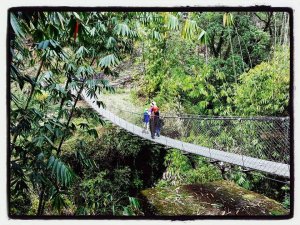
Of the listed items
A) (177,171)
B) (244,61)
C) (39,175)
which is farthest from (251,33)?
(39,175)

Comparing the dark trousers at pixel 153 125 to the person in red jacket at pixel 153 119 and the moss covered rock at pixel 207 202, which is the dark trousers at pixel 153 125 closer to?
the person in red jacket at pixel 153 119

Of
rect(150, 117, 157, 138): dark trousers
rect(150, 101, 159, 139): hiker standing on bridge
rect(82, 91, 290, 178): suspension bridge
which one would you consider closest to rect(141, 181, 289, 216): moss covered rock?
rect(82, 91, 290, 178): suspension bridge

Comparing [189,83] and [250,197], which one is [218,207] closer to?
[250,197]

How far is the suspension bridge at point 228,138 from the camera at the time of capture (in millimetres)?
3757

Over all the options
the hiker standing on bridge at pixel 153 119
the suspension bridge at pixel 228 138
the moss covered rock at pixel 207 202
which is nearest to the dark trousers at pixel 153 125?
the hiker standing on bridge at pixel 153 119

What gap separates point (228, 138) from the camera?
523 cm

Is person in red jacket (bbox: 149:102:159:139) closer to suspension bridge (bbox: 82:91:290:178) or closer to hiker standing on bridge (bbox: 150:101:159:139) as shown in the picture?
hiker standing on bridge (bbox: 150:101:159:139)

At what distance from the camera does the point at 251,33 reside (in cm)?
630

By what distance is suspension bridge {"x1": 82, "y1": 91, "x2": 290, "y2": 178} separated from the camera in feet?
12.3

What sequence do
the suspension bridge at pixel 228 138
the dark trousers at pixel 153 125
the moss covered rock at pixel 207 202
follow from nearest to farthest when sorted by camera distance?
the moss covered rock at pixel 207 202 → the suspension bridge at pixel 228 138 → the dark trousers at pixel 153 125

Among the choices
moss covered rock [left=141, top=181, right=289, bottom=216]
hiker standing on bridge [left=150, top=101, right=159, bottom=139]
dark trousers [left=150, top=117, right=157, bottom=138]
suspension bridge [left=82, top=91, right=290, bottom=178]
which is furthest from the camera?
dark trousers [left=150, top=117, right=157, bottom=138]

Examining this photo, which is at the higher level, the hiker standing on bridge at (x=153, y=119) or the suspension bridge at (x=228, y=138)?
the hiker standing on bridge at (x=153, y=119)

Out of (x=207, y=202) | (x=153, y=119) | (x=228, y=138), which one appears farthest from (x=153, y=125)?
(x=207, y=202)

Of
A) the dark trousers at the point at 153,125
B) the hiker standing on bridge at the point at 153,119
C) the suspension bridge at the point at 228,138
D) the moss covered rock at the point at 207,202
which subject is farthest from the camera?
the dark trousers at the point at 153,125
